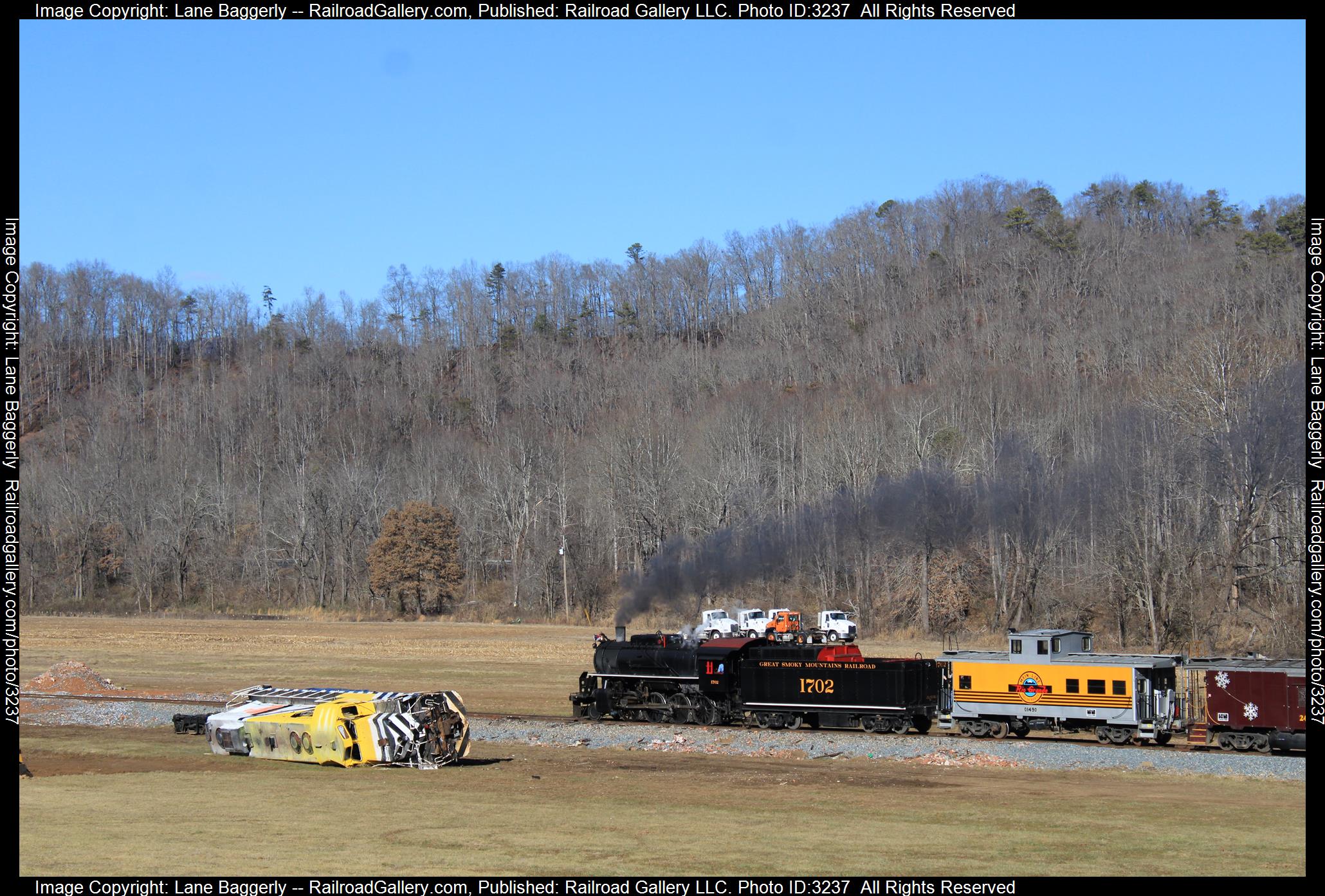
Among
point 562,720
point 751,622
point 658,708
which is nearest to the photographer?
point 658,708

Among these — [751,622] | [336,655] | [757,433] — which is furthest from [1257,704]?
[757,433]

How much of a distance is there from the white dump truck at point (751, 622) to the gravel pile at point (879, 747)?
25.8 meters

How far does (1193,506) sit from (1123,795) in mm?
32427

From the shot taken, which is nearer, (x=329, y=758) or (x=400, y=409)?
(x=329, y=758)

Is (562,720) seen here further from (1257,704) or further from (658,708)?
(1257,704)

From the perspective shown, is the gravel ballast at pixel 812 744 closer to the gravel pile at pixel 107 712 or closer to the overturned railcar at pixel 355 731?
the gravel pile at pixel 107 712

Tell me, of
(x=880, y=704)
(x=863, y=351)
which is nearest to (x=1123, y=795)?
(x=880, y=704)

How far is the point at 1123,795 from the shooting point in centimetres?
2384

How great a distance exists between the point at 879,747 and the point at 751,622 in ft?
110

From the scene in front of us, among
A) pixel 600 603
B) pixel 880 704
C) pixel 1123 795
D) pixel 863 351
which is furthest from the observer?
pixel 863 351

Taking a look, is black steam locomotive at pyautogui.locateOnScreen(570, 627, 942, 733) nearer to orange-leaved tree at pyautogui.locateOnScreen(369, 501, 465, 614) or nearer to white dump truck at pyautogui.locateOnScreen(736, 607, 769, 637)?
white dump truck at pyautogui.locateOnScreen(736, 607, 769, 637)

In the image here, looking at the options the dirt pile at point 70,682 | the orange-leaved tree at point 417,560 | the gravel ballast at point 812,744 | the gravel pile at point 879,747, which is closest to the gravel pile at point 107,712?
the gravel ballast at point 812,744

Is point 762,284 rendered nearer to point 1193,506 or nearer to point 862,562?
point 862,562

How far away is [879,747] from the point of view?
3136cm
